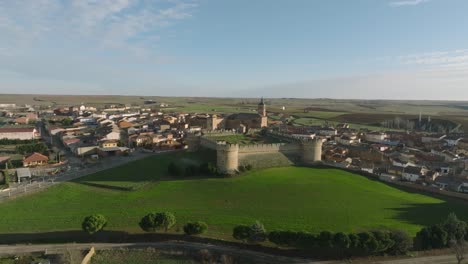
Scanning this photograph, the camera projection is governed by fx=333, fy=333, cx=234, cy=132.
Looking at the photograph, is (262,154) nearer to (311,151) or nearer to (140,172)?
(311,151)

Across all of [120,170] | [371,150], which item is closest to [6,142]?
[120,170]

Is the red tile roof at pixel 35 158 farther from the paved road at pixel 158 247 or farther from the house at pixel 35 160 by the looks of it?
the paved road at pixel 158 247

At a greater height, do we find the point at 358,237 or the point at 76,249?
the point at 358,237

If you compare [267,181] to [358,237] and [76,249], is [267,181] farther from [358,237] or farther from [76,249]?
[76,249]

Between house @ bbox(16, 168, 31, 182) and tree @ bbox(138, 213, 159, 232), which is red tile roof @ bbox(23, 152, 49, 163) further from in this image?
tree @ bbox(138, 213, 159, 232)

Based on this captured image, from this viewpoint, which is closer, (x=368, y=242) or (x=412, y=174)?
(x=368, y=242)

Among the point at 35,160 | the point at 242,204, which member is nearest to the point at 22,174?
the point at 35,160
